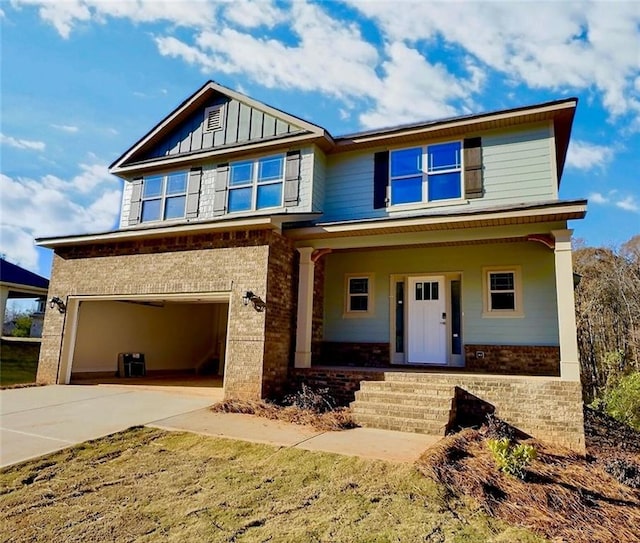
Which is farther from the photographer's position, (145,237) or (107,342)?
(107,342)

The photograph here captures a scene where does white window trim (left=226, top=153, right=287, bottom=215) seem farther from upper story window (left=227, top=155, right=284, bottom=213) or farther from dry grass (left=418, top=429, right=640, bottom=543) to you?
dry grass (left=418, top=429, right=640, bottom=543)

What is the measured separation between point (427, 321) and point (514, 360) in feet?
6.89

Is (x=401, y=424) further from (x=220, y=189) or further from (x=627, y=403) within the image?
(x=627, y=403)

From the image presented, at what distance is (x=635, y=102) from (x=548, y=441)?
8853mm

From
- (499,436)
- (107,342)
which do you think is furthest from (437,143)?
(107,342)

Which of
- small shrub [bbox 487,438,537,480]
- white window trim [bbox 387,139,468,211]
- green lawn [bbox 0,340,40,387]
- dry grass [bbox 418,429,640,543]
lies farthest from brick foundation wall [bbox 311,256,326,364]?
green lawn [bbox 0,340,40,387]

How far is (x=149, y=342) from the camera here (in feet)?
46.0

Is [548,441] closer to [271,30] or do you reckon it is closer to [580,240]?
[271,30]

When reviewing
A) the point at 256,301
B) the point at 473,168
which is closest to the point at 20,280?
the point at 256,301

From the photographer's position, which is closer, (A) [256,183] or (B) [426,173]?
(B) [426,173]

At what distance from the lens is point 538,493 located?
4.38 meters

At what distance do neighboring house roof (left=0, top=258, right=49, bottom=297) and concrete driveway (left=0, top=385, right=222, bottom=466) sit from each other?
26.4 feet

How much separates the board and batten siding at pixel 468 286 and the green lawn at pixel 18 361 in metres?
9.95

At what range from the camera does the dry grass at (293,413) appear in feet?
22.4
